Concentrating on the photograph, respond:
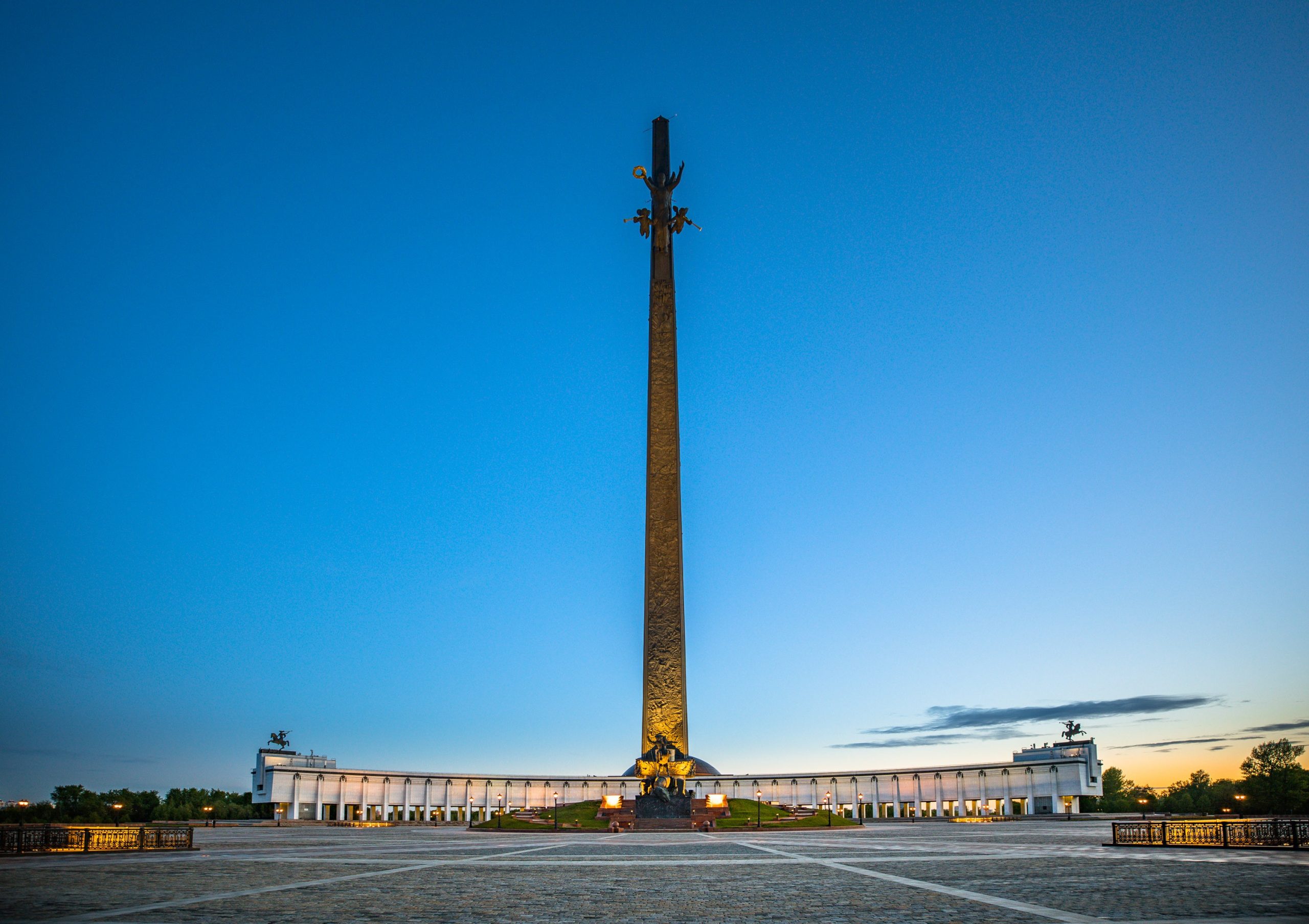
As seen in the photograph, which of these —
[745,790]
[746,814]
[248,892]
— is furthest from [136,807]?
[248,892]

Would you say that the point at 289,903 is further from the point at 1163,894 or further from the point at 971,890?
the point at 1163,894

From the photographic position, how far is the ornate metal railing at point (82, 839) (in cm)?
1428

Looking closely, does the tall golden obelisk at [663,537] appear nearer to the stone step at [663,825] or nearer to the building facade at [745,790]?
the stone step at [663,825]

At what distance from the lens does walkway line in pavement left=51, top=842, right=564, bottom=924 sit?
5.86 meters

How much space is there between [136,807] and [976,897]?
274 feet

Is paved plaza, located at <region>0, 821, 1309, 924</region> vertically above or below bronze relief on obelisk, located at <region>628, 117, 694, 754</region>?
below

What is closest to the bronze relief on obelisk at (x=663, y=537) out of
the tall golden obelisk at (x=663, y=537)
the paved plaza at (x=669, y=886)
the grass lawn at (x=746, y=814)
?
the tall golden obelisk at (x=663, y=537)

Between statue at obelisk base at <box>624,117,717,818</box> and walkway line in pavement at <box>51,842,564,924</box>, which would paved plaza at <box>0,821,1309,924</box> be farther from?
statue at obelisk base at <box>624,117,717,818</box>

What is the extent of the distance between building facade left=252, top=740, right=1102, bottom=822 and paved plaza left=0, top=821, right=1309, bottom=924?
56190 millimetres

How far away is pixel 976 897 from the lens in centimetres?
714

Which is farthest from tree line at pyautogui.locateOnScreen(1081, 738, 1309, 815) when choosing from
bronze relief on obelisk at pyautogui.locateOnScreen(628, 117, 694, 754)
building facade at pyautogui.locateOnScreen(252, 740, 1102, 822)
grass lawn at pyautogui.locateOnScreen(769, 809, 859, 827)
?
bronze relief on obelisk at pyautogui.locateOnScreen(628, 117, 694, 754)

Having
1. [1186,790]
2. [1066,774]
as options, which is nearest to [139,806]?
[1066,774]

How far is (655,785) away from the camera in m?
31.9

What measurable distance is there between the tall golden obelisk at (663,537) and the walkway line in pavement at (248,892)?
23.3 m
